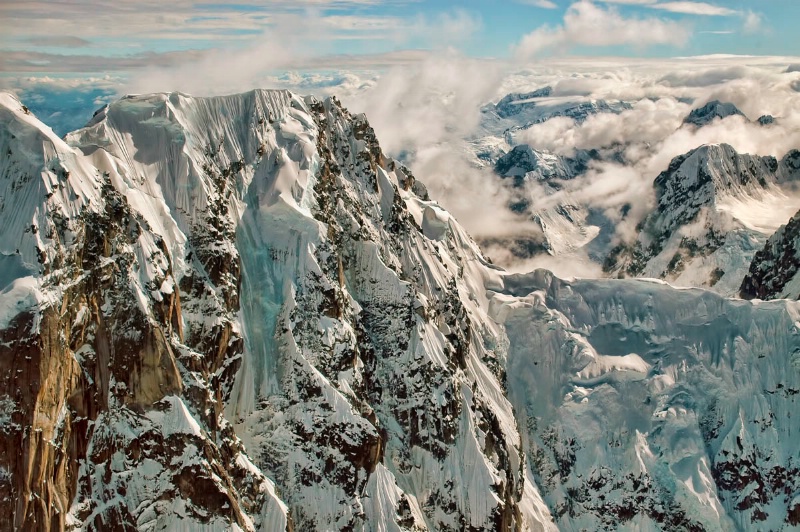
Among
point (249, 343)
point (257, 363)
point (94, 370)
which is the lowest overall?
point (257, 363)

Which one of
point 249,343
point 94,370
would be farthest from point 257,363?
point 94,370

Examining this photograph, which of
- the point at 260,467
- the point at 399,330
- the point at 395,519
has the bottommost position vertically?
the point at 395,519

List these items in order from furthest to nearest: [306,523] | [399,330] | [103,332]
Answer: [399,330]
[306,523]
[103,332]

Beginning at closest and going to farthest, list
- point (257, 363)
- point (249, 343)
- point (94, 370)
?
point (94, 370)
point (257, 363)
point (249, 343)

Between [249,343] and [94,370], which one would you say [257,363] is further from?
[94,370]

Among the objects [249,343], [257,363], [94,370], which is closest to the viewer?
[94,370]

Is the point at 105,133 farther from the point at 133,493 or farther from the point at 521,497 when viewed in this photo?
the point at 521,497

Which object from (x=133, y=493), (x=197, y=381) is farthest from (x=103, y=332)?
(x=133, y=493)

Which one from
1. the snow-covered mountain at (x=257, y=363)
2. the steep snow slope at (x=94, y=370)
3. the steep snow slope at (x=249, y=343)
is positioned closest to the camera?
the steep snow slope at (x=94, y=370)
